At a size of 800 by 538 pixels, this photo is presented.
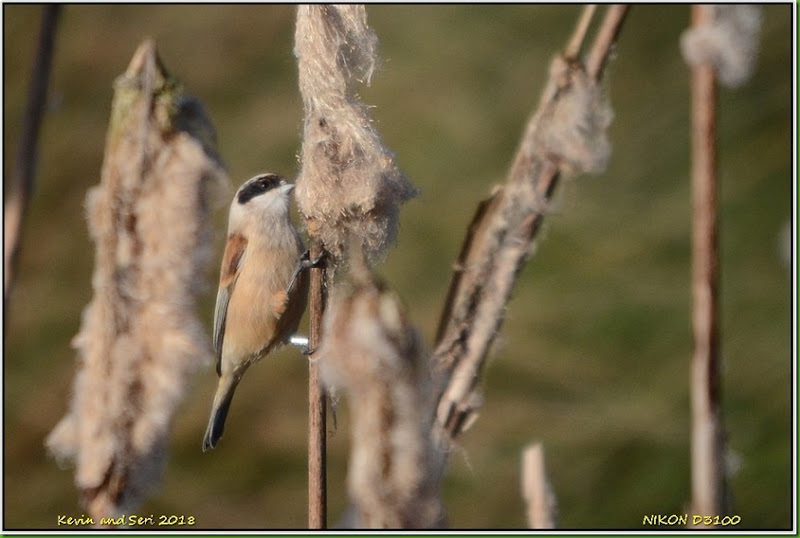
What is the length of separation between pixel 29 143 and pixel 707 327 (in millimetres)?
867

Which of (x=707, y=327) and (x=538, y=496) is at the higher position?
→ (x=707, y=327)

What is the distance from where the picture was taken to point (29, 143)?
1.22m

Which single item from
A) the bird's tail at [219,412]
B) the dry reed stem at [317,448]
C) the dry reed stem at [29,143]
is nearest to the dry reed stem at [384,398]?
the dry reed stem at [317,448]

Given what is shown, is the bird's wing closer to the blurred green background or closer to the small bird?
the small bird

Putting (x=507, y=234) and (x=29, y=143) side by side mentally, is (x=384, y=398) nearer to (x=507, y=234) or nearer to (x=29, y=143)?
(x=507, y=234)

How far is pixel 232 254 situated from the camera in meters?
1.84

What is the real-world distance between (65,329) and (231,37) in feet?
3.65

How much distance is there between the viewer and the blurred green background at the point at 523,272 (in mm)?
3080

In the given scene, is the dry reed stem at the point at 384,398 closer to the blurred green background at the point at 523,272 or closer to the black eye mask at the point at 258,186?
the black eye mask at the point at 258,186

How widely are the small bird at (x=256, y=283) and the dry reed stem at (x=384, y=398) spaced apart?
84 cm

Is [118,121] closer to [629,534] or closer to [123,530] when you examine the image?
[123,530]

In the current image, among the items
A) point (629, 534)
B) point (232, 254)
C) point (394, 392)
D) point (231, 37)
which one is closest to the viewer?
point (394, 392)

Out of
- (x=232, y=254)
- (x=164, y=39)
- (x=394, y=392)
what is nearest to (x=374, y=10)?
(x=164, y=39)

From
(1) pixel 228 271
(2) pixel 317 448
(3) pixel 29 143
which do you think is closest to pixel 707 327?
(2) pixel 317 448
